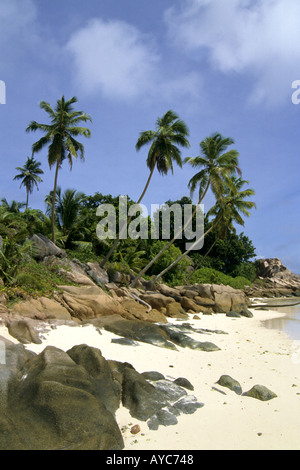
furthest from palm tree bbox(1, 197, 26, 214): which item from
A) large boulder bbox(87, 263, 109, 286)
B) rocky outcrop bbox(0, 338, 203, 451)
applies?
rocky outcrop bbox(0, 338, 203, 451)

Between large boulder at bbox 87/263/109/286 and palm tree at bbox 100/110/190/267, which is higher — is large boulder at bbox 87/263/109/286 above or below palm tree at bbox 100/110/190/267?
below

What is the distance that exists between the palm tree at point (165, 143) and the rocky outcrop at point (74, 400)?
616 inches

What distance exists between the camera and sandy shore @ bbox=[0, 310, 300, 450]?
12.8ft

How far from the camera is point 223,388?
18.6ft

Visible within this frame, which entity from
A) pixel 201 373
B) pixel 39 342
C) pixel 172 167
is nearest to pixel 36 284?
pixel 39 342

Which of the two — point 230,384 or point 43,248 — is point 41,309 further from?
point 43,248

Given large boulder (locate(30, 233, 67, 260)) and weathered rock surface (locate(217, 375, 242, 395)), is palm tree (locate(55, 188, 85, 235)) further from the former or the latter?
weathered rock surface (locate(217, 375, 242, 395))

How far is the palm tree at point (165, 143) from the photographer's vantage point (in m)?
20.7

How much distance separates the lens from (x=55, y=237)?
71.9 feet

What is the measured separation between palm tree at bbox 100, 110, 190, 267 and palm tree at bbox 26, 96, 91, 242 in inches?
172

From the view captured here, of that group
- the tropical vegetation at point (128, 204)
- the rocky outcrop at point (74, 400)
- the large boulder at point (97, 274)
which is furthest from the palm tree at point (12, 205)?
the rocky outcrop at point (74, 400)

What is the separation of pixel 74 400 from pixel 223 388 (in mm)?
3020

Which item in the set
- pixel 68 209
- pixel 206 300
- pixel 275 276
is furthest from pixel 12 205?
pixel 275 276

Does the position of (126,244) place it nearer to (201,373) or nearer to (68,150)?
(68,150)
